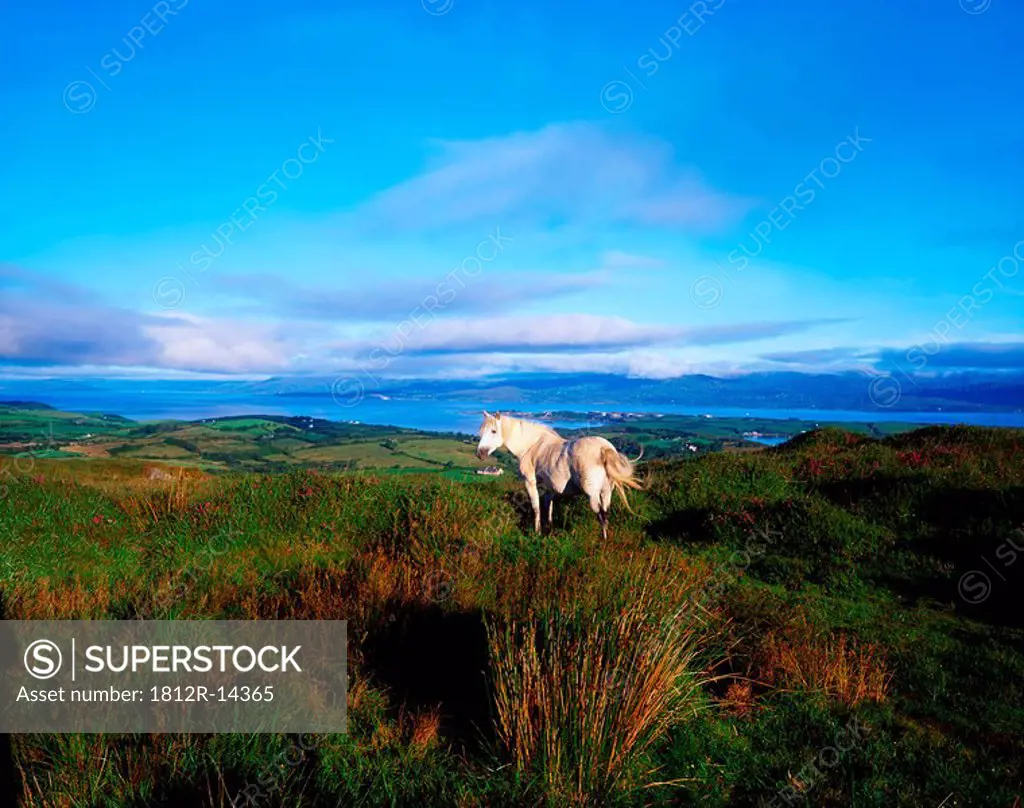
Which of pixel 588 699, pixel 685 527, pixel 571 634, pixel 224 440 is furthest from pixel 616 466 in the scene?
pixel 224 440

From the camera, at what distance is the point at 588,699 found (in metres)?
4.75

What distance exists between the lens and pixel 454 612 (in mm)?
A: 7332

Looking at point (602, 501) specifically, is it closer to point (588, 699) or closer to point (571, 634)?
point (571, 634)

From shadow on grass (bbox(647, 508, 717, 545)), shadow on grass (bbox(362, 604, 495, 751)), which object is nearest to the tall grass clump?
shadow on grass (bbox(362, 604, 495, 751))

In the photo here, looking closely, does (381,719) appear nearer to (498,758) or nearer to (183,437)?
(498,758)

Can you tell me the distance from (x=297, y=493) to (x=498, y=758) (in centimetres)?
909

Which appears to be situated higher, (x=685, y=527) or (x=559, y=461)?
(x=559, y=461)

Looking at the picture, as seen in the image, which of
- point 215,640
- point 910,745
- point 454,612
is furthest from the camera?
point 454,612

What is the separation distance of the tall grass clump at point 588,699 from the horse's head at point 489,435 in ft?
24.3

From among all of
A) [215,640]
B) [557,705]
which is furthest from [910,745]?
[215,640]

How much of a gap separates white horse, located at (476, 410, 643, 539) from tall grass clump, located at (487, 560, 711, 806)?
709 centimetres

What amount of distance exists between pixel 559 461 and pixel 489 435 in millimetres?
1649

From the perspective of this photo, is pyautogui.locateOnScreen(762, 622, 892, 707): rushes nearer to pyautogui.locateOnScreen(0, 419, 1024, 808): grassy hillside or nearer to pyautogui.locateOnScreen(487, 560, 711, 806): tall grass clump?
pyautogui.locateOnScreen(0, 419, 1024, 808): grassy hillside

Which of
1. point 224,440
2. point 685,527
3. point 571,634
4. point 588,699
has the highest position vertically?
point 571,634
